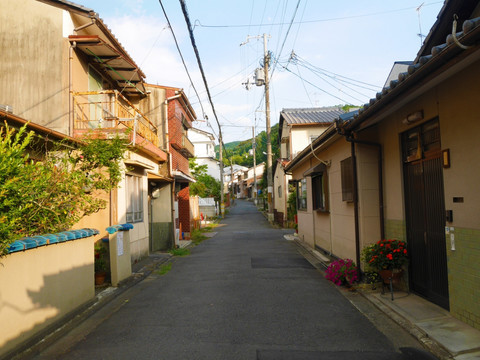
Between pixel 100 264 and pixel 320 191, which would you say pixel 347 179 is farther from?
pixel 100 264

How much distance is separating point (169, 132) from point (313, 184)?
6370mm

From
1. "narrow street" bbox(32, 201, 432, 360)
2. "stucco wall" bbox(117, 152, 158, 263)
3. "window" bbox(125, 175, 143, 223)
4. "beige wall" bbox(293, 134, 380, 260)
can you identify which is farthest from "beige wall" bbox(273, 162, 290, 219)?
"narrow street" bbox(32, 201, 432, 360)

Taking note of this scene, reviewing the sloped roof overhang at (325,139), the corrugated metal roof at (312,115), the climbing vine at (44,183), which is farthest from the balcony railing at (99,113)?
the corrugated metal roof at (312,115)

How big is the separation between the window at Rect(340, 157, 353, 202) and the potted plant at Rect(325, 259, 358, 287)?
1.41 metres

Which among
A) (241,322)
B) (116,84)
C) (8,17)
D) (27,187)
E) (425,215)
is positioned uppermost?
(8,17)

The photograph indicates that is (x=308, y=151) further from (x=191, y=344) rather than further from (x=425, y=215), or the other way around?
(x=191, y=344)

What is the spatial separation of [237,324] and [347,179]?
4.45 metres

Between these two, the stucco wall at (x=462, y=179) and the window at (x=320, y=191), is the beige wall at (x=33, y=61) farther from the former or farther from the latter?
the stucco wall at (x=462, y=179)

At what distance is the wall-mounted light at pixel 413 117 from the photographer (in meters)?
5.68

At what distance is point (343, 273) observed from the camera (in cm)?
760

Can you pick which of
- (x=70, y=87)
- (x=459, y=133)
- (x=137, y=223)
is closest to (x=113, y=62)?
(x=70, y=87)

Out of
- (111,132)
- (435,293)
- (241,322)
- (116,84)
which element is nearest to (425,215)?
(435,293)

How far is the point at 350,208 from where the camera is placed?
8.33m

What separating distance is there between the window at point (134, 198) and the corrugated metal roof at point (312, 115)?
46.6 feet
